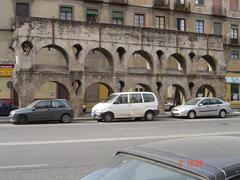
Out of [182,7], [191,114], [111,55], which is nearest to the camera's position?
[191,114]

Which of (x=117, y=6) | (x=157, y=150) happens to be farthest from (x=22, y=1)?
(x=157, y=150)

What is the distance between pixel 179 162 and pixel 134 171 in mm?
460

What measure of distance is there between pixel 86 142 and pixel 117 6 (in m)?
32.4

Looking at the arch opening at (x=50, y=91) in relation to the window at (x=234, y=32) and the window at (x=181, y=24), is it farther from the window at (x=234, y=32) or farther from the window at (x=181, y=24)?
the window at (x=234, y=32)

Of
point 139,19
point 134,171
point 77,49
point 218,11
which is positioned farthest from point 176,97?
point 134,171

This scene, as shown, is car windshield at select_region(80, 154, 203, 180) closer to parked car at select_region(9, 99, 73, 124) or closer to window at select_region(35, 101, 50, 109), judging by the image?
parked car at select_region(9, 99, 73, 124)

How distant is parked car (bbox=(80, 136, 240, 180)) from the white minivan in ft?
73.6

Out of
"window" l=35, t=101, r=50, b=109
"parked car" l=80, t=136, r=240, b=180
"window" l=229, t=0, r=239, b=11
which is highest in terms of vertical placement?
"window" l=229, t=0, r=239, b=11

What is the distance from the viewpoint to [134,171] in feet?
10.3

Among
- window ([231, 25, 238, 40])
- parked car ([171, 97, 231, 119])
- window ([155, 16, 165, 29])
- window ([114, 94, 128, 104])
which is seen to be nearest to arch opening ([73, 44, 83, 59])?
window ([114, 94, 128, 104])

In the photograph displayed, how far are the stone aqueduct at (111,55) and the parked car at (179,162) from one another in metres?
26.4

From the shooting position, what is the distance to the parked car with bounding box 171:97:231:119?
29.4 meters

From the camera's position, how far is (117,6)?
146 ft

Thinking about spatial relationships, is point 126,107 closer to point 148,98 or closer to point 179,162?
point 148,98
